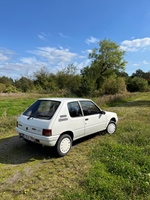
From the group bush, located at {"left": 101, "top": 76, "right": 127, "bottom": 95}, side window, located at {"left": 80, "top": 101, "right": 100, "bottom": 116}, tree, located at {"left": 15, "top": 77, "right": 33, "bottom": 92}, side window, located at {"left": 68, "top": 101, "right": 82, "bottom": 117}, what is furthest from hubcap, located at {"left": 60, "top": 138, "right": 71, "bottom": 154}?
tree, located at {"left": 15, "top": 77, "right": 33, "bottom": 92}

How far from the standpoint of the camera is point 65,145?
4.46m

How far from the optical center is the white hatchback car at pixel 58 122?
13.4ft

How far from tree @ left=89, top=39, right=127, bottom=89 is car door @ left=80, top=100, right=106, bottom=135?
2977 cm

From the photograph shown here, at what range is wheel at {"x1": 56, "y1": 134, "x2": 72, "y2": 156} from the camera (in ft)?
14.0

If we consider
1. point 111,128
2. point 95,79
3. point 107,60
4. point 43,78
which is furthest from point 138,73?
point 111,128

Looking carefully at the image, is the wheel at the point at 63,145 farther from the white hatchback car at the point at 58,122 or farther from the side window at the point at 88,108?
the side window at the point at 88,108

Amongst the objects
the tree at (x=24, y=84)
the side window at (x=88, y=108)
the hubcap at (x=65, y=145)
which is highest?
the tree at (x=24, y=84)

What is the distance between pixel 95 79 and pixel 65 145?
26101 millimetres

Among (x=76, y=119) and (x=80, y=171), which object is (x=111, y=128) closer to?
(x=76, y=119)

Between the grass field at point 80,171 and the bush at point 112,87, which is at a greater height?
the bush at point 112,87

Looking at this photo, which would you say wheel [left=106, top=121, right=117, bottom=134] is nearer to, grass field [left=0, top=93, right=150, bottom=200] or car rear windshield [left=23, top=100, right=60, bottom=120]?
grass field [left=0, top=93, right=150, bottom=200]

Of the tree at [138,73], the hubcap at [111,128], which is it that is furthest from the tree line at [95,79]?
the tree at [138,73]

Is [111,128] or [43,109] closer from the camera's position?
[43,109]

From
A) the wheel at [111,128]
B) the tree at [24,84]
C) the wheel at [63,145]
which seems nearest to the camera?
the wheel at [63,145]
